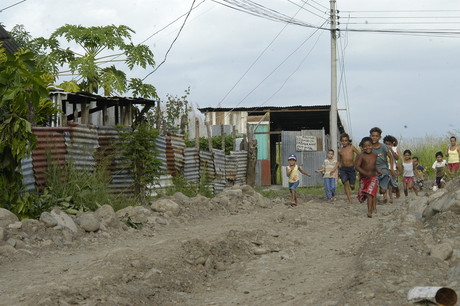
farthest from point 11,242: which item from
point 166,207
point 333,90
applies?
point 333,90

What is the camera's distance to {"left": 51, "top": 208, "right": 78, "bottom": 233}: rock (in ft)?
37.2

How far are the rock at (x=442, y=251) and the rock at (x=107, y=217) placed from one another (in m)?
5.84

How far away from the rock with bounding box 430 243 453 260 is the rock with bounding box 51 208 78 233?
5.77 metres

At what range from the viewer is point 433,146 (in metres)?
33.7

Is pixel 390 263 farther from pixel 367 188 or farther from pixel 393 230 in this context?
pixel 367 188

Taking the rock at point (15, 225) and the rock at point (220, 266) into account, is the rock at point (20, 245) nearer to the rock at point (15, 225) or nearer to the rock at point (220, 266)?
the rock at point (15, 225)

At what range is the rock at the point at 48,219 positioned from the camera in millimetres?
11180

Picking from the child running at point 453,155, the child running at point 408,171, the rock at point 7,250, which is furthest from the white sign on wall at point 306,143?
the rock at point 7,250

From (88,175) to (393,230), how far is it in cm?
648

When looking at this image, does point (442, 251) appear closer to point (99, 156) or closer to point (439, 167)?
point (99, 156)

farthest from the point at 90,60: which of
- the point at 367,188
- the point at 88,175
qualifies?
the point at 367,188

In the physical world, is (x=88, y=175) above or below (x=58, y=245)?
above

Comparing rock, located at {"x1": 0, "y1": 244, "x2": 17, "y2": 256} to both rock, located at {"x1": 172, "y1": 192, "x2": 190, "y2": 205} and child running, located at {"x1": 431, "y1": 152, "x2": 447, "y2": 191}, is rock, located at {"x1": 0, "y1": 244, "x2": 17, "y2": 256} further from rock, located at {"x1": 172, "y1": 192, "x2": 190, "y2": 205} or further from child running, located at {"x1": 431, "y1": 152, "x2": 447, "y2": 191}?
child running, located at {"x1": 431, "y1": 152, "x2": 447, "y2": 191}

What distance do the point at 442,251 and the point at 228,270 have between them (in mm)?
A: 2492
